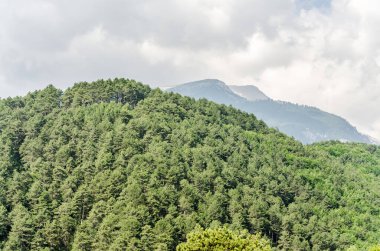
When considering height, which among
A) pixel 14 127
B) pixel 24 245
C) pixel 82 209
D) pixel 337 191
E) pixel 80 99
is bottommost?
pixel 24 245

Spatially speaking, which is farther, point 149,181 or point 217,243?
point 149,181

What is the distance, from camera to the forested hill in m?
92.1

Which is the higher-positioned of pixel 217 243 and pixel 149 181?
pixel 149 181

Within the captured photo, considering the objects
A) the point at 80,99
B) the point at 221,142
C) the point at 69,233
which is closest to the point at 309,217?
the point at 221,142

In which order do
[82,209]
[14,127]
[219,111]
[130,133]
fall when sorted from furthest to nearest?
[219,111], [14,127], [130,133], [82,209]

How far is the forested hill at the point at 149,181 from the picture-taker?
3625 inches

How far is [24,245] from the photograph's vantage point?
298 feet

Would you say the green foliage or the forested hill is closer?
the green foliage

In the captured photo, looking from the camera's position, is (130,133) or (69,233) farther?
(130,133)

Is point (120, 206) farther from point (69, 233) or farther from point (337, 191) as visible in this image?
point (337, 191)

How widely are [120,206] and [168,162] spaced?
62.4 feet

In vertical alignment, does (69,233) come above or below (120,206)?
below

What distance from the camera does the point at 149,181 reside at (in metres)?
101

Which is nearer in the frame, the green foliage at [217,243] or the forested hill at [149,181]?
the green foliage at [217,243]
